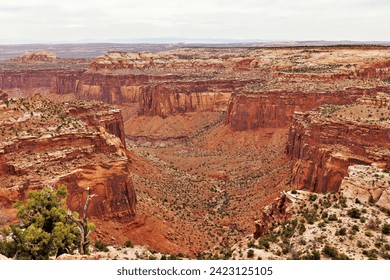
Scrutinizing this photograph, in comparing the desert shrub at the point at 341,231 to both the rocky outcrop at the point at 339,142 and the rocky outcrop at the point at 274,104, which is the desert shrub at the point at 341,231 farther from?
the rocky outcrop at the point at 274,104

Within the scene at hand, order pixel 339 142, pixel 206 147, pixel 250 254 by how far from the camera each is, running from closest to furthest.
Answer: pixel 250 254
pixel 339 142
pixel 206 147

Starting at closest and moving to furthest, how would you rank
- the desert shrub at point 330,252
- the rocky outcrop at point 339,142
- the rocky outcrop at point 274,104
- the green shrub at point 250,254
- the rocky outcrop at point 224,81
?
1. the desert shrub at point 330,252
2. the green shrub at point 250,254
3. the rocky outcrop at point 339,142
4. the rocky outcrop at point 274,104
5. the rocky outcrop at point 224,81

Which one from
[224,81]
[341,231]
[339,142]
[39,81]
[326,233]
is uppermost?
[224,81]

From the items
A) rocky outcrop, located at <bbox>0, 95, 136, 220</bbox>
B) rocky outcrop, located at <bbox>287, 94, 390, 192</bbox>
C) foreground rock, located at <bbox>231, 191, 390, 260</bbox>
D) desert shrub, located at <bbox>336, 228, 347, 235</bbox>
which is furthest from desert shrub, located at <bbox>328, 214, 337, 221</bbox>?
rocky outcrop, located at <bbox>0, 95, 136, 220</bbox>

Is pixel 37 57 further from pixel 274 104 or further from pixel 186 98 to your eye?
pixel 274 104

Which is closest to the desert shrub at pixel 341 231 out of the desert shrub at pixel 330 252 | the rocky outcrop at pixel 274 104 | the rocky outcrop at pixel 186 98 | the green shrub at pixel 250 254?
the desert shrub at pixel 330 252

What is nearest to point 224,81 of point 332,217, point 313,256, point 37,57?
point 332,217

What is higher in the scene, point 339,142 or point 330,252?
point 339,142

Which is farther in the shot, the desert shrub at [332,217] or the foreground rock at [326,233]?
the desert shrub at [332,217]

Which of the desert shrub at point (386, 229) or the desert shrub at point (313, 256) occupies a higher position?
the desert shrub at point (386, 229)
